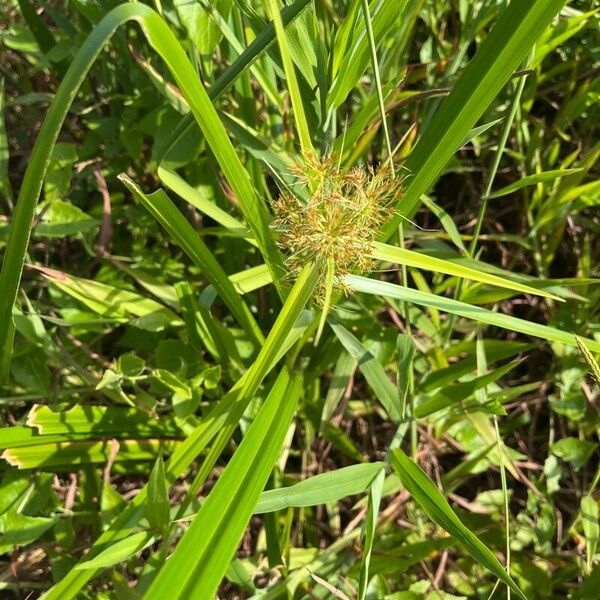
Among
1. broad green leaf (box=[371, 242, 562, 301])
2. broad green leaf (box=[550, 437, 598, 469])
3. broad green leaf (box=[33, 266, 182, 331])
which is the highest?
broad green leaf (box=[371, 242, 562, 301])

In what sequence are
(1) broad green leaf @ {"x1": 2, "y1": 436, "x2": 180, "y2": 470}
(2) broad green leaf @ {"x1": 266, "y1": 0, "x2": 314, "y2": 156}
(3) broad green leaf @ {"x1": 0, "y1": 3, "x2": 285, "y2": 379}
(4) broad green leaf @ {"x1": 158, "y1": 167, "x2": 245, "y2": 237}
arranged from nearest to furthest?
(3) broad green leaf @ {"x1": 0, "y1": 3, "x2": 285, "y2": 379}, (2) broad green leaf @ {"x1": 266, "y1": 0, "x2": 314, "y2": 156}, (4) broad green leaf @ {"x1": 158, "y1": 167, "x2": 245, "y2": 237}, (1) broad green leaf @ {"x1": 2, "y1": 436, "x2": 180, "y2": 470}

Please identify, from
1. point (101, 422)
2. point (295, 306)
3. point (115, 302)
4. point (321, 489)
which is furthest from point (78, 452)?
point (295, 306)

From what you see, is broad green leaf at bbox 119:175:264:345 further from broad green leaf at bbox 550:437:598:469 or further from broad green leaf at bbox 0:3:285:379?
broad green leaf at bbox 550:437:598:469

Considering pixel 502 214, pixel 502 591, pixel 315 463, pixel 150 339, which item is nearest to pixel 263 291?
pixel 150 339

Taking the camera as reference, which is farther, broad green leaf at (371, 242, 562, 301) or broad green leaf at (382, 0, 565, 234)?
broad green leaf at (371, 242, 562, 301)

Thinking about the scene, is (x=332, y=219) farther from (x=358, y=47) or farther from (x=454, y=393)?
(x=454, y=393)

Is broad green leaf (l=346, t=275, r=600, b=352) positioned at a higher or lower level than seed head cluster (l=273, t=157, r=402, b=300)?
lower

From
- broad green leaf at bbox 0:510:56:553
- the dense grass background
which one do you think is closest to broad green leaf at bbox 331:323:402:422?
the dense grass background

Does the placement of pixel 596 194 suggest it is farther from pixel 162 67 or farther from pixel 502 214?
pixel 162 67
